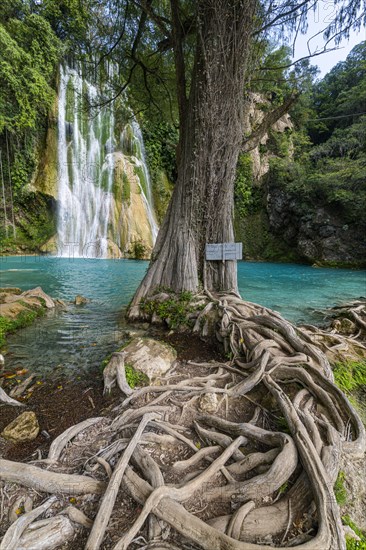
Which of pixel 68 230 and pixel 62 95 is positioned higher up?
pixel 62 95

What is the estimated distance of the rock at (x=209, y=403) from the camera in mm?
2082

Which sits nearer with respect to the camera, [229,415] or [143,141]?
[229,415]

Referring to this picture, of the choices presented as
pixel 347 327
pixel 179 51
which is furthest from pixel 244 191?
pixel 347 327

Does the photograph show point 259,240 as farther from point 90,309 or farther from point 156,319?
point 156,319

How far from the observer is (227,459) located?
1.54 meters

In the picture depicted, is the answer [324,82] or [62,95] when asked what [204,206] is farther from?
[324,82]

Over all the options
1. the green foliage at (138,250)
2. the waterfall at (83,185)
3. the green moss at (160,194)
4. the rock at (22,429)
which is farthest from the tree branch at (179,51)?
the green moss at (160,194)

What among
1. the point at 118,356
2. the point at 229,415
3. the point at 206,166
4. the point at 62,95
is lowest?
the point at 229,415

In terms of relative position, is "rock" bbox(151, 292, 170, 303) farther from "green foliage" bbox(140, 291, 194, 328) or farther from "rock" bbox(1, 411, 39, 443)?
"rock" bbox(1, 411, 39, 443)

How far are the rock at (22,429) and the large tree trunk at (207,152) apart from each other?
8.41 ft

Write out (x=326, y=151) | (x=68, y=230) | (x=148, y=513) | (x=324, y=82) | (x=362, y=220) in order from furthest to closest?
1. (x=324, y=82)
2. (x=326, y=151)
3. (x=68, y=230)
4. (x=362, y=220)
5. (x=148, y=513)

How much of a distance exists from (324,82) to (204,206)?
31.1 m

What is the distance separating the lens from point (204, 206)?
14.3 ft

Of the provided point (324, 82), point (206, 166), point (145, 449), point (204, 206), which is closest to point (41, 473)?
point (145, 449)
